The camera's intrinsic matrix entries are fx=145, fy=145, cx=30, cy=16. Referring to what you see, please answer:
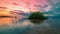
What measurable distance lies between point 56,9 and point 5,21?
2.61ft

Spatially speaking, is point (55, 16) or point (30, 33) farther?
point (55, 16)

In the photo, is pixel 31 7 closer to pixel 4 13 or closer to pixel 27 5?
pixel 27 5

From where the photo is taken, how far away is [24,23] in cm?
216

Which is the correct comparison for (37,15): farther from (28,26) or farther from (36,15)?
(28,26)

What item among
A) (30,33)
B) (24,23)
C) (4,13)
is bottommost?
(30,33)

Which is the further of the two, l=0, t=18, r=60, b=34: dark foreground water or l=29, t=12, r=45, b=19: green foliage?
l=29, t=12, r=45, b=19: green foliage

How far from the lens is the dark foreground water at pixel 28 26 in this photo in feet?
Answer: 6.76

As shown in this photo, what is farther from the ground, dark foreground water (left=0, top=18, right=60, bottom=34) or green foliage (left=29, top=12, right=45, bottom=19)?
green foliage (left=29, top=12, right=45, bottom=19)

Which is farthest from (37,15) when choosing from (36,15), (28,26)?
(28,26)

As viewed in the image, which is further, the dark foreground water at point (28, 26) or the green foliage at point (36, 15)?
the green foliage at point (36, 15)

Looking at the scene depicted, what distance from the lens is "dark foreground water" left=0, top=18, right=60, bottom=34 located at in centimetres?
206

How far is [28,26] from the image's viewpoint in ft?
7.03

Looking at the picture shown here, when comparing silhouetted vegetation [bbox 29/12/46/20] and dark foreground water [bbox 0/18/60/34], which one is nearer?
dark foreground water [bbox 0/18/60/34]

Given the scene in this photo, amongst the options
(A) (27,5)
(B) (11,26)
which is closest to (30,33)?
(B) (11,26)
